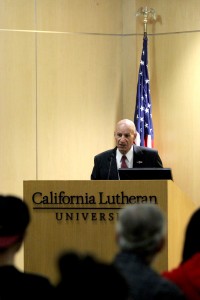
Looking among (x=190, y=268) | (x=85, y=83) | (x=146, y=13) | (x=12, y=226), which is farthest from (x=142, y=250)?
(x=146, y=13)

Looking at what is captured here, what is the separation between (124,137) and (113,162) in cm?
42

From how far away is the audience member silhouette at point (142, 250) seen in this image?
8.68ft

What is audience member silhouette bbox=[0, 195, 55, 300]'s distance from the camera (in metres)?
2.58

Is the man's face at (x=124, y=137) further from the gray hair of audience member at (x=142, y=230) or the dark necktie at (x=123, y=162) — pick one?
the gray hair of audience member at (x=142, y=230)

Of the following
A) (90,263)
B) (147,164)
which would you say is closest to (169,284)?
(90,263)

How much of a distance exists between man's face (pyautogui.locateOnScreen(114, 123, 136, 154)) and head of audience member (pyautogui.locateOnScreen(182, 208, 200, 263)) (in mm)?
4080

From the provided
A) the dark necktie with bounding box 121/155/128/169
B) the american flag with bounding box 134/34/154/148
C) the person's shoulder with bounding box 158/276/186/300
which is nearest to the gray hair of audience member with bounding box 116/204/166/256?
the person's shoulder with bounding box 158/276/186/300

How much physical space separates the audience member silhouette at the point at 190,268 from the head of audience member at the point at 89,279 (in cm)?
61

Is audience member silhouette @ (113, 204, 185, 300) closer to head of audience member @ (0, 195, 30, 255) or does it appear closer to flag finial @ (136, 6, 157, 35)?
head of audience member @ (0, 195, 30, 255)

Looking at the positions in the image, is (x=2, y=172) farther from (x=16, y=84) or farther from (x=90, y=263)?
(x=90, y=263)

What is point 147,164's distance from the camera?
6.92 m

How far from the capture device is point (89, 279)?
2.14 meters

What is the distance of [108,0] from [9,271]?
22.3ft

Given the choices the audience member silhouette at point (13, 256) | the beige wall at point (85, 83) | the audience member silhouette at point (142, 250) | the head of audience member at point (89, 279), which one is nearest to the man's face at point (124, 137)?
the beige wall at point (85, 83)
